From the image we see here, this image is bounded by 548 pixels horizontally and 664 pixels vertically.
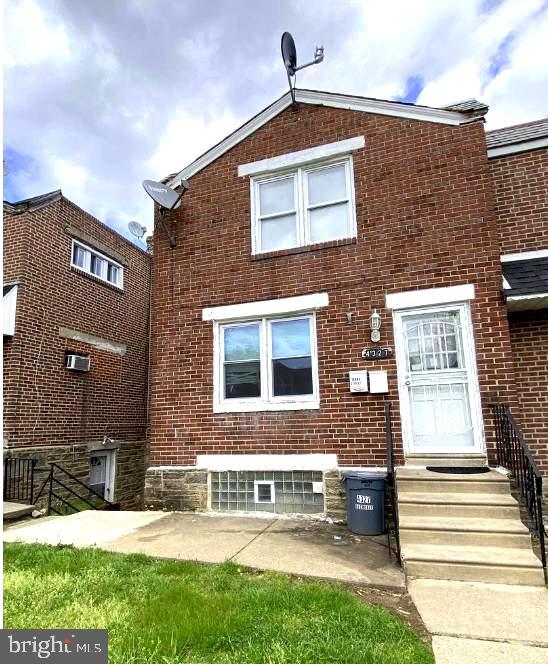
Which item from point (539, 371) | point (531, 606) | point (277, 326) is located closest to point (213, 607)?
point (531, 606)

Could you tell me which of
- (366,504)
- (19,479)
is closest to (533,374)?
(366,504)

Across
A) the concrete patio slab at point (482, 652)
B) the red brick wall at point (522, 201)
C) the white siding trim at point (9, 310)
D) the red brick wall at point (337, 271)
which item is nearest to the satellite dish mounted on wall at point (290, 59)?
the red brick wall at point (337, 271)

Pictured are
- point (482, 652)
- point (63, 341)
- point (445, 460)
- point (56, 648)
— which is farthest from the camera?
point (63, 341)

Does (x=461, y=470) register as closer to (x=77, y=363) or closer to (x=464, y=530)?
(x=464, y=530)

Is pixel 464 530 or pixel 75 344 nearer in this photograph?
pixel 464 530

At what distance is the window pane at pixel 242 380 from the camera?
7820 millimetres

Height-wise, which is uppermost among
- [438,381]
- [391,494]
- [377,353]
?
[377,353]

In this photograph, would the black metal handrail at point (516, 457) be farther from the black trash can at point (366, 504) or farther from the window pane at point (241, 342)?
the window pane at point (241, 342)

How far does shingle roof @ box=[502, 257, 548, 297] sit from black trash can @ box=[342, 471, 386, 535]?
10.8 ft

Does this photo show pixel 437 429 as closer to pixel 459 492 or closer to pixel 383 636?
pixel 459 492

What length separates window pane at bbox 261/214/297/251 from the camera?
319 inches

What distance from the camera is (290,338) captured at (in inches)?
306

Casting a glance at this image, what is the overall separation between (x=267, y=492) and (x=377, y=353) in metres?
2.87

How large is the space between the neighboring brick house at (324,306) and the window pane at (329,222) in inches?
0.9
